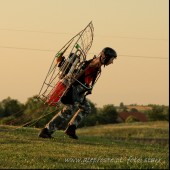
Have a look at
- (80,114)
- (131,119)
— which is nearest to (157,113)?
(131,119)

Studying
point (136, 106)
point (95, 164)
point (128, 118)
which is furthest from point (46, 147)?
point (136, 106)

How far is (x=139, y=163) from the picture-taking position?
11398 mm

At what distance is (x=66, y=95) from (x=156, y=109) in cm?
7297

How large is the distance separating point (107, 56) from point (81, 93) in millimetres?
1314

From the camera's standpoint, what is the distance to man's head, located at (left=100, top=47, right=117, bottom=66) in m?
15.7

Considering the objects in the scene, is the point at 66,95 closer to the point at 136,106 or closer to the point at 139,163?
the point at 139,163

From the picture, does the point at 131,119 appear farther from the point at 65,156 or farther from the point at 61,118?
the point at 65,156

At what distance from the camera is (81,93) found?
53.1 ft

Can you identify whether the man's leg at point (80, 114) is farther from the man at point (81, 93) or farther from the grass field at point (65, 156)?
the grass field at point (65, 156)

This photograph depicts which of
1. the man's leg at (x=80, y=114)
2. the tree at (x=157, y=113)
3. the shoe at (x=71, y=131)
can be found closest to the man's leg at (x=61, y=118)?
the man's leg at (x=80, y=114)

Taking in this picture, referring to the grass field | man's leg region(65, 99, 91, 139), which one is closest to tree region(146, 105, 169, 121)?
the grass field

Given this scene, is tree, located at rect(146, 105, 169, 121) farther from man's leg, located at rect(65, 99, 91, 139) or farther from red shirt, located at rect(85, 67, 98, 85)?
red shirt, located at rect(85, 67, 98, 85)

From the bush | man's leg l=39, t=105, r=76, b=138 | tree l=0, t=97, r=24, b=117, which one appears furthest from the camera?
the bush

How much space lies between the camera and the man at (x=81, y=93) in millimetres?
15844
